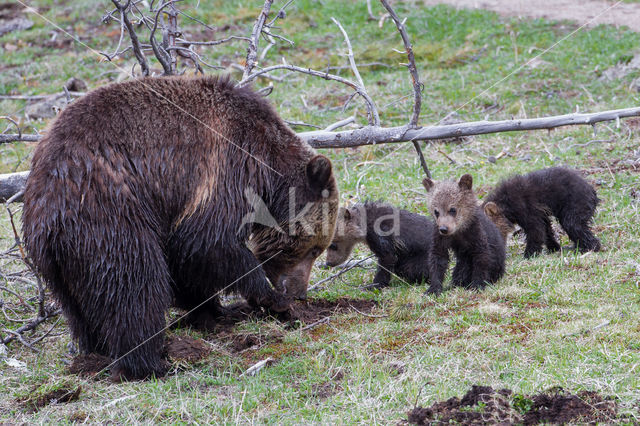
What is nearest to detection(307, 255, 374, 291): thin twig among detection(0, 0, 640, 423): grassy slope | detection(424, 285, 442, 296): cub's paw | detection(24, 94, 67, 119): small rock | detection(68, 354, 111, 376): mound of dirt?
detection(0, 0, 640, 423): grassy slope

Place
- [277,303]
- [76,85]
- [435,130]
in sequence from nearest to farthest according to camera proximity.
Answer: [277,303] → [435,130] → [76,85]

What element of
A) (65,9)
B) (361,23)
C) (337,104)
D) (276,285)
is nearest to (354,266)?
(276,285)

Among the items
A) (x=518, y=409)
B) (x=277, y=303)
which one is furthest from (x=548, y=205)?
(x=518, y=409)

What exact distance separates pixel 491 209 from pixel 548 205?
610mm

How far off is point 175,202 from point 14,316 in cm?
243

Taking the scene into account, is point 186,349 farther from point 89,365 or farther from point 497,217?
point 497,217

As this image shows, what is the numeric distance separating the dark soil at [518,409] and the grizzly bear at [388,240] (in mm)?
3485

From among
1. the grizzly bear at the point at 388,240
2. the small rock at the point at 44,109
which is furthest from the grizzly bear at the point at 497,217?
the small rock at the point at 44,109

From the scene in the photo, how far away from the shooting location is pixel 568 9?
16.2 meters

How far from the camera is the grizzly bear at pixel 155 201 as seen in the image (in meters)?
4.85

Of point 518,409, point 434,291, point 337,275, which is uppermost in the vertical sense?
point 518,409

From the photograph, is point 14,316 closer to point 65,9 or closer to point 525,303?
point 525,303

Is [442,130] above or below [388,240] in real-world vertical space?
above

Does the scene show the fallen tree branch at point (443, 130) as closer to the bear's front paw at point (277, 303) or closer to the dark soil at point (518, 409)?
the bear's front paw at point (277, 303)
